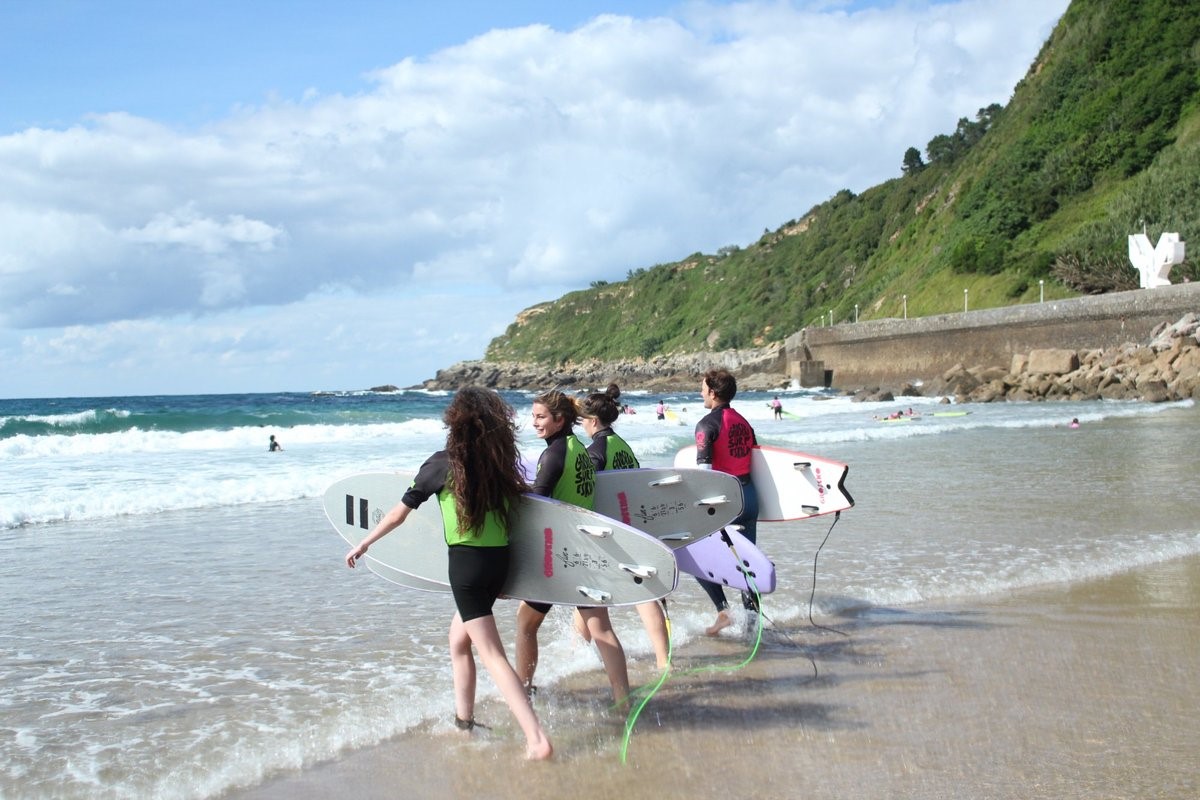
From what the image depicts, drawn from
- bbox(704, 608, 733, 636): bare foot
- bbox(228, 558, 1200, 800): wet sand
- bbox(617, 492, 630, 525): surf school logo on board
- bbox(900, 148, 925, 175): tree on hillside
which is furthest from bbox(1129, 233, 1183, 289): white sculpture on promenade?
bbox(900, 148, 925, 175): tree on hillside

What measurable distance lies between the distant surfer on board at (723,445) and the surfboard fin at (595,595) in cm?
153

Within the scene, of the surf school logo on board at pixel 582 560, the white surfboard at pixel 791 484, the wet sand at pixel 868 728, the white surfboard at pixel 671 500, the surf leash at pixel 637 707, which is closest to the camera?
the wet sand at pixel 868 728

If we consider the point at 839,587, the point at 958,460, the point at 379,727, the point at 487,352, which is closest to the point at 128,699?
the point at 379,727

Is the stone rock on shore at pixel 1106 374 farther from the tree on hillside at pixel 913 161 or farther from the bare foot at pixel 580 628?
the tree on hillside at pixel 913 161

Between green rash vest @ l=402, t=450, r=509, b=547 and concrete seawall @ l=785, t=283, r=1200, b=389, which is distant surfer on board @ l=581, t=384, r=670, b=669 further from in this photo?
concrete seawall @ l=785, t=283, r=1200, b=389

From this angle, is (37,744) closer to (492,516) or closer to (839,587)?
(492,516)

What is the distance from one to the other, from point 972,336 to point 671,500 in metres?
46.1

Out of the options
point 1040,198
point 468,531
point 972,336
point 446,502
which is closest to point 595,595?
point 468,531

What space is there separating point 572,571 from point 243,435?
27624mm

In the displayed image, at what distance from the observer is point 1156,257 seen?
42.8 meters

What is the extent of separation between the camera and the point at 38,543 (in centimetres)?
1011

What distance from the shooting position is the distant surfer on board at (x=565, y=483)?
461 centimetres

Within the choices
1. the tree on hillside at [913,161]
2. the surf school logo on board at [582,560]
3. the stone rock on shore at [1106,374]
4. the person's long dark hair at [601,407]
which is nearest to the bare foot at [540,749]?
the surf school logo on board at [582,560]

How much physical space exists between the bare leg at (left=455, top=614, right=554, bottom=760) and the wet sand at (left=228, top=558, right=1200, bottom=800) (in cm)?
10
